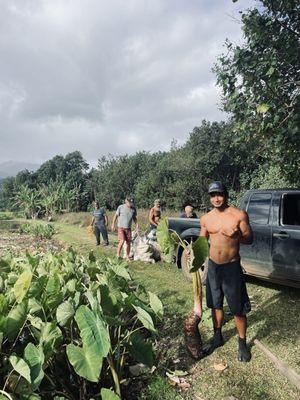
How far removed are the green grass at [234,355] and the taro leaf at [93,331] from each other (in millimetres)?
1017

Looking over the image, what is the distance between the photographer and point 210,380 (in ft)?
13.6

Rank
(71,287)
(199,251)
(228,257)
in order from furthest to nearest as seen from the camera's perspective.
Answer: (228,257) < (199,251) < (71,287)

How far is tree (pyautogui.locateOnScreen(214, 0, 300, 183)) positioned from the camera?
6.28m

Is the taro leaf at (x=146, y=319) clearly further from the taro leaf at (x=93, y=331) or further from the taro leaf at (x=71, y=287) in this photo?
the taro leaf at (x=71, y=287)

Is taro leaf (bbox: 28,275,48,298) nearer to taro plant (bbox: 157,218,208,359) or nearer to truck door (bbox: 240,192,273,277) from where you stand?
taro plant (bbox: 157,218,208,359)

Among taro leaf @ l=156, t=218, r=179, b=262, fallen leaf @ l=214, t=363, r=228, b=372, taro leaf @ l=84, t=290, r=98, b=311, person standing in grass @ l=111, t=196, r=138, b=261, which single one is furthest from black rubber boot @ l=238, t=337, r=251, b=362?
person standing in grass @ l=111, t=196, r=138, b=261

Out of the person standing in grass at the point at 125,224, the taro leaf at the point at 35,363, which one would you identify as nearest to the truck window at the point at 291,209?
the taro leaf at the point at 35,363

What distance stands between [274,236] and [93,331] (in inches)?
149

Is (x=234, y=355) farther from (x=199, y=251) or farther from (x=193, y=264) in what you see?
(x=199, y=251)

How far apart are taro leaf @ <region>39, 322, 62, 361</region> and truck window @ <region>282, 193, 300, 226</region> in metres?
4.18

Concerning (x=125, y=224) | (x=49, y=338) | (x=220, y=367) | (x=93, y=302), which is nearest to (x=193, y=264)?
(x=220, y=367)

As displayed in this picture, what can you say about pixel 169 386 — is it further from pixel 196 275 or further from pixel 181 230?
pixel 181 230

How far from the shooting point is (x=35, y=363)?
3160mm

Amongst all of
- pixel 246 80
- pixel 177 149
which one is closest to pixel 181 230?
pixel 246 80
